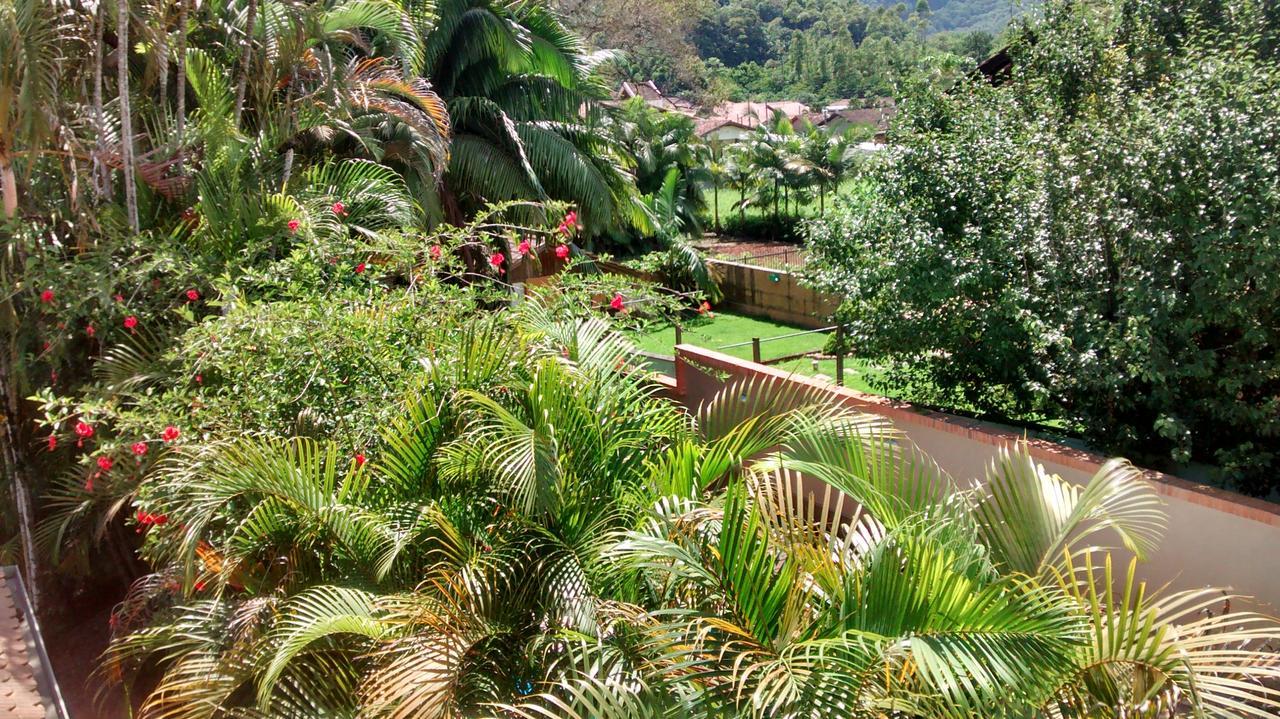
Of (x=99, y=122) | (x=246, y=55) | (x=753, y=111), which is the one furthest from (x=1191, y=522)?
(x=753, y=111)

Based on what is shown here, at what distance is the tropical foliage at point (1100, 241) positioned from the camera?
19.7ft

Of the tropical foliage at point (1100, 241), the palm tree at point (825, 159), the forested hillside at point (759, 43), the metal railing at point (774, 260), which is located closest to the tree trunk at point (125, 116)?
the tropical foliage at point (1100, 241)

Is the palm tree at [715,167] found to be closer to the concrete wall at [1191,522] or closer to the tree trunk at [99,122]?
the tree trunk at [99,122]

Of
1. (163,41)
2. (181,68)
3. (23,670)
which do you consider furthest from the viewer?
(181,68)

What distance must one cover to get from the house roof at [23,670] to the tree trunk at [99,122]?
403 centimetres

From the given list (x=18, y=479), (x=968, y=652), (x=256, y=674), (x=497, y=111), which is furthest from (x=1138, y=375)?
(x=497, y=111)

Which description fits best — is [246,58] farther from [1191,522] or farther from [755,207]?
[755,207]

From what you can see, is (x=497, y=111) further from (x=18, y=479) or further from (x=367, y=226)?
(x=18, y=479)

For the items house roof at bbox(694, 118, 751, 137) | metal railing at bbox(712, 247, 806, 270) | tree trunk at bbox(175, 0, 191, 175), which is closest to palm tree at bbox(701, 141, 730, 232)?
metal railing at bbox(712, 247, 806, 270)

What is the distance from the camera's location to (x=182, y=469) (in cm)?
507

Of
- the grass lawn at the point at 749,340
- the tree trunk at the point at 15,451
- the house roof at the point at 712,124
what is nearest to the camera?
the tree trunk at the point at 15,451

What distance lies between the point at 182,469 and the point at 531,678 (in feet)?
7.54

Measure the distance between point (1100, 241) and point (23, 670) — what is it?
21.9ft

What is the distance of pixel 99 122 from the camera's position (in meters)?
8.03
